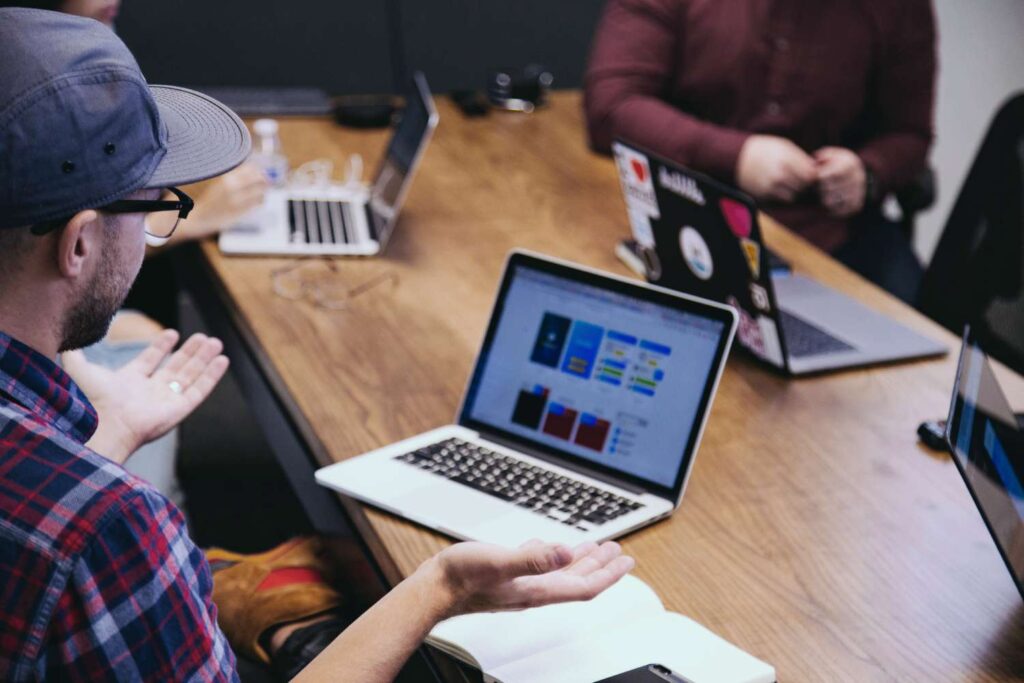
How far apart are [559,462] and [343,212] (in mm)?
942

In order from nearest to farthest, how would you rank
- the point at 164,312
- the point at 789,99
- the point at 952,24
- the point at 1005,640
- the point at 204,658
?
the point at 204,658 → the point at 1005,640 → the point at 789,99 → the point at 164,312 → the point at 952,24

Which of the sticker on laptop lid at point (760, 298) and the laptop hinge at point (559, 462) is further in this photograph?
the sticker on laptop lid at point (760, 298)

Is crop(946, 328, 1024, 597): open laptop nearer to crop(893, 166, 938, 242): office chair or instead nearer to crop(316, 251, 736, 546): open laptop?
crop(316, 251, 736, 546): open laptop

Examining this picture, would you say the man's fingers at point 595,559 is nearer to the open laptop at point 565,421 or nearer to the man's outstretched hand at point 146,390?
the open laptop at point 565,421

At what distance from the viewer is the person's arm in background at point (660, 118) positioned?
2.35 m

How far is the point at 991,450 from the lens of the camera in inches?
45.4

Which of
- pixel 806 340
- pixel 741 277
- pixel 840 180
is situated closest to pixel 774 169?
pixel 840 180

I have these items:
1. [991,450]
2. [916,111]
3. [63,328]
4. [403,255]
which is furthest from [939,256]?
[63,328]

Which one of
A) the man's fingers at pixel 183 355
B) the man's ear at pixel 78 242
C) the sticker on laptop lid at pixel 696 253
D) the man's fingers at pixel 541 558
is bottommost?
the man's fingers at pixel 183 355

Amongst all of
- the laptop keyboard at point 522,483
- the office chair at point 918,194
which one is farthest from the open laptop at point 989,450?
the office chair at point 918,194

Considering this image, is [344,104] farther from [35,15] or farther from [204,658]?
[204,658]

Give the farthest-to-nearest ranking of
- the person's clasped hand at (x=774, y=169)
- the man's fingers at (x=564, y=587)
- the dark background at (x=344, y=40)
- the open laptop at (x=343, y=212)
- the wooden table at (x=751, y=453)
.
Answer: the dark background at (x=344, y=40) < the person's clasped hand at (x=774, y=169) < the open laptop at (x=343, y=212) < the wooden table at (x=751, y=453) < the man's fingers at (x=564, y=587)

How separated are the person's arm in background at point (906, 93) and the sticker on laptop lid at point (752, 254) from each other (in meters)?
1.05

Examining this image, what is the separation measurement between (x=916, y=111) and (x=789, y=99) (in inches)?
11.1
